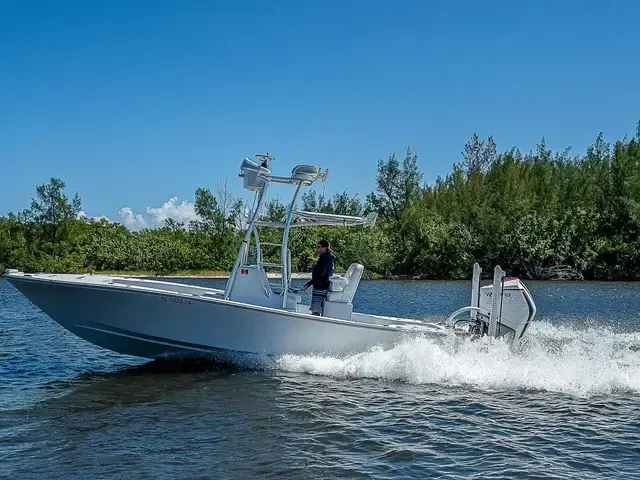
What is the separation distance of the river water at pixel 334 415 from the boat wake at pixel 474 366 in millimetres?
26

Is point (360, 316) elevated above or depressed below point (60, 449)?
above

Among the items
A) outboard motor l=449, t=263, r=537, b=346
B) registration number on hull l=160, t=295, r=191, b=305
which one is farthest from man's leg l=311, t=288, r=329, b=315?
outboard motor l=449, t=263, r=537, b=346

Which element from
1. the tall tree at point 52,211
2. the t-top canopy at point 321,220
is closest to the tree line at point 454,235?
the tall tree at point 52,211

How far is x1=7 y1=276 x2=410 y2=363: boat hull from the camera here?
12.4 m

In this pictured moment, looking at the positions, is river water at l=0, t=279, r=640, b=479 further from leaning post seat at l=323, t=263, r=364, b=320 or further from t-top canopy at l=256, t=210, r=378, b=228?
t-top canopy at l=256, t=210, r=378, b=228

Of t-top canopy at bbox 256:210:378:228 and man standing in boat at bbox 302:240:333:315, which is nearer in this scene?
t-top canopy at bbox 256:210:378:228

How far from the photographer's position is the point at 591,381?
12.0 m

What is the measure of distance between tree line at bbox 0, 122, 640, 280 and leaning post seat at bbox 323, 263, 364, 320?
137 ft

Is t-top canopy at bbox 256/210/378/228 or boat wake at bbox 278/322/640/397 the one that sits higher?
t-top canopy at bbox 256/210/378/228

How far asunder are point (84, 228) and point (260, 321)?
66.6m

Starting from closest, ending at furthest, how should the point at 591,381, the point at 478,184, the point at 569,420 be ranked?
the point at 569,420
the point at 591,381
the point at 478,184

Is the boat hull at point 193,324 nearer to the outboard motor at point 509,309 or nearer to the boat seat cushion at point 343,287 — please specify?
the boat seat cushion at point 343,287

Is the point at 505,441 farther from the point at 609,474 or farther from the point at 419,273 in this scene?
the point at 419,273

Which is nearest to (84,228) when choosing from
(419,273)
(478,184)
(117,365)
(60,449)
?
(419,273)
